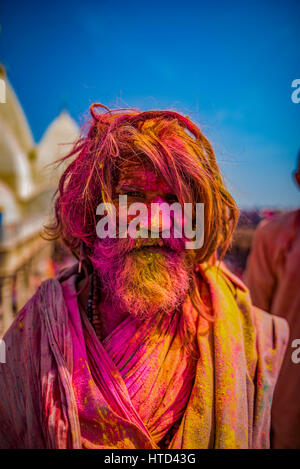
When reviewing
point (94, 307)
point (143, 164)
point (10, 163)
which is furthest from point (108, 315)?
point (10, 163)

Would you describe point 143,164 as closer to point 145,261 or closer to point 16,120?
point 145,261

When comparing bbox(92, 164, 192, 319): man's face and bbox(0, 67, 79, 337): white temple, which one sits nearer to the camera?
bbox(92, 164, 192, 319): man's face

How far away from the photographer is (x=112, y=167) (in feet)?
3.91

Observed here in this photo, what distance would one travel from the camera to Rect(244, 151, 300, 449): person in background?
1.89 meters

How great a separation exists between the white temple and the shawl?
586mm

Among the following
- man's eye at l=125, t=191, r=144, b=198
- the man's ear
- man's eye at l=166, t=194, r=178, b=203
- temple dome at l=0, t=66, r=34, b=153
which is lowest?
man's eye at l=166, t=194, r=178, b=203

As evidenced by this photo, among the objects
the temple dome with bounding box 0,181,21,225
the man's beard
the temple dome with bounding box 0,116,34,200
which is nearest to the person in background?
the man's beard

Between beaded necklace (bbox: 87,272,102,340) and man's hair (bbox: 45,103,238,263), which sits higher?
man's hair (bbox: 45,103,238,263)

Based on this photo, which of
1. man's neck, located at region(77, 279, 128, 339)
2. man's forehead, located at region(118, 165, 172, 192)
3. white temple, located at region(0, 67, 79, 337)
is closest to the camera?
man's forehead, located at region(118, 165, 172, 192)

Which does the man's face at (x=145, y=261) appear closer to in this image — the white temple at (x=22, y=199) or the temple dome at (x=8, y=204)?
the white temple at (x=22, y=199)

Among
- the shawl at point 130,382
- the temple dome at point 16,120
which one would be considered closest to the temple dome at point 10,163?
the temple dome at point 16,120

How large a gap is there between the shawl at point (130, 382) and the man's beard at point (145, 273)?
0.12 meters

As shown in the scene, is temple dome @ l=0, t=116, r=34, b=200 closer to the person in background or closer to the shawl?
the person in background

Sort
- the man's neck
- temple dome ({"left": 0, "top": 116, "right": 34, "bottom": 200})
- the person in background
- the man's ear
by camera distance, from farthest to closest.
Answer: temple dome ({"left": 0, "top": 116, "right": 34, "bottom": 200})
the man's ear
the person in background
the man's neck
